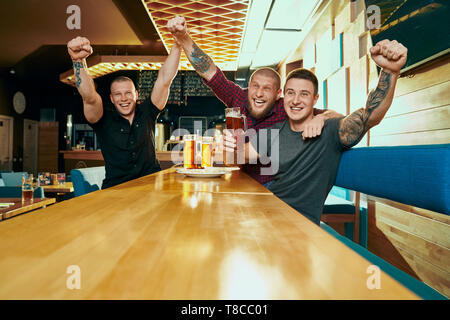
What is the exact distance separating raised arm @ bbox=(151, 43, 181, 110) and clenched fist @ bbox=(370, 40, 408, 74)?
141 centimetres

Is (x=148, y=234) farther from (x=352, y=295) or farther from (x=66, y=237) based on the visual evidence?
(x=352, y=295)

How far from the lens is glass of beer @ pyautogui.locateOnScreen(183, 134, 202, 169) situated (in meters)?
1.79

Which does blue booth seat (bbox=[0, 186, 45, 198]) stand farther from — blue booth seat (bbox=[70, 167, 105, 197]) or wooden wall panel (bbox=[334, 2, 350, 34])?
wooden wall panel (bbox=[334, 2, 350, 34])

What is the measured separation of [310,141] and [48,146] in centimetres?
1091

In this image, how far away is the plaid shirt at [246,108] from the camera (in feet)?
6.56

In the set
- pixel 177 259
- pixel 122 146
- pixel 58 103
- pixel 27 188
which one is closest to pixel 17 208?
pixel 27 188

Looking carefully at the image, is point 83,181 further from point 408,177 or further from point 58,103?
point 58,103

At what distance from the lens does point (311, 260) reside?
13.5 inches

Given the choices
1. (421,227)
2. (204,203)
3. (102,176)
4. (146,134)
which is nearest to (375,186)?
(204,203)

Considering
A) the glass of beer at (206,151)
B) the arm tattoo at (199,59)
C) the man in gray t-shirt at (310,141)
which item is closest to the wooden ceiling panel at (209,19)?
the arm tattoo at (199,59)

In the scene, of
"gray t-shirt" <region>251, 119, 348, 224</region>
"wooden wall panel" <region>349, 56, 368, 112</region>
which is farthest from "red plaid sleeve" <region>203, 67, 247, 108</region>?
"wooden wall panel" <region>349, 56, 368, 112</region>

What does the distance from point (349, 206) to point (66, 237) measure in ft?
9.24

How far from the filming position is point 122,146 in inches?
86.4

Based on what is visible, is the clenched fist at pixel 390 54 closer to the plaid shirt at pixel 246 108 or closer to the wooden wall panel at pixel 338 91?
the plaid shirt at pixel 246 108
